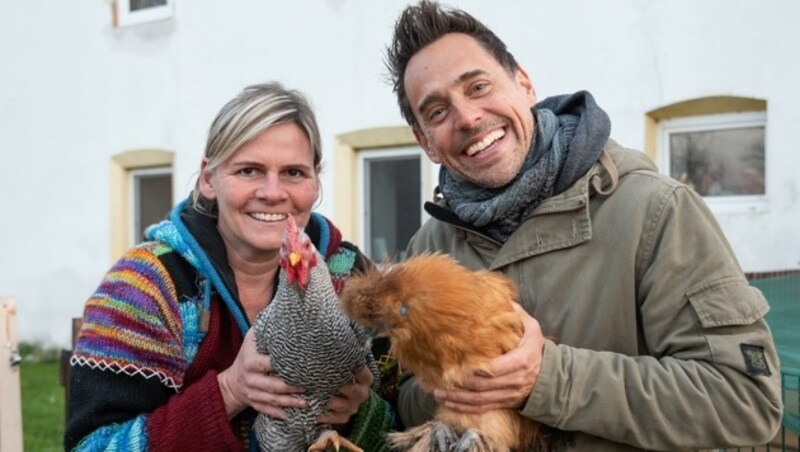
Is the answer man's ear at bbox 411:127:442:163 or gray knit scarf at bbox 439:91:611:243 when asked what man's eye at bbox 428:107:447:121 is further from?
gray knit scarf at bbox 439:91:611:243

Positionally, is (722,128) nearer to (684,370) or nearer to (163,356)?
(684,370)

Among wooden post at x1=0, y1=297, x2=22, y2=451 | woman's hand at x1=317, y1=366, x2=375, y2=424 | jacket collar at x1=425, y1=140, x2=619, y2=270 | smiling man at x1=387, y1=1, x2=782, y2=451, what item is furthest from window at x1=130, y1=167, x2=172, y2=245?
jacket collar at x1=425, y1=140, x2=619, y2=270

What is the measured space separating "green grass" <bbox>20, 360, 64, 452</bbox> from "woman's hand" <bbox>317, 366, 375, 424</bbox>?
4.12 meters

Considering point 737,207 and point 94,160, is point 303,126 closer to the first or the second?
point 737,207

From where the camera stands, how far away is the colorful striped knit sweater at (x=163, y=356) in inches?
101

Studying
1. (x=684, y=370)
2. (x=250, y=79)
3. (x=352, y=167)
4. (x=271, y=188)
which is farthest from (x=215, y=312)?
(x=250, y=79)

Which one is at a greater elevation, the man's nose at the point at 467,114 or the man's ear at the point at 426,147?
the man's nose at the point at 467,114

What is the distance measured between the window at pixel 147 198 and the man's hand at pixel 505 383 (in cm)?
802

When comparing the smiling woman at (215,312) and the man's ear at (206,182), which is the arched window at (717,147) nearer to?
the smiling woman at (215,312)

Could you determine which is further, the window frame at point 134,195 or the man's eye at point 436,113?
the window frame at point 134,195

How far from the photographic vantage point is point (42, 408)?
779 centimetres

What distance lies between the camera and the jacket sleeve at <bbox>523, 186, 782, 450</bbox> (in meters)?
2.03

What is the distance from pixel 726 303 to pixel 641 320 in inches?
9.7

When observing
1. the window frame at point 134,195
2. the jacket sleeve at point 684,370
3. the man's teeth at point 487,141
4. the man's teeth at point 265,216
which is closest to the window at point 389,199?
the window frame at point 134,195
